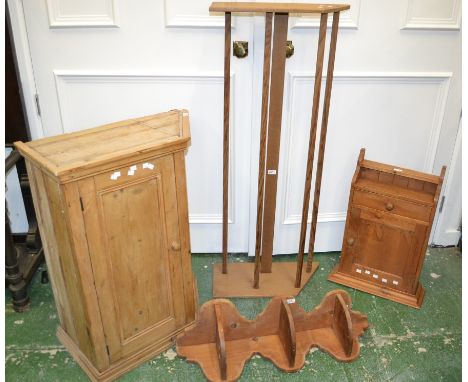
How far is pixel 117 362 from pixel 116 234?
0.54 metres

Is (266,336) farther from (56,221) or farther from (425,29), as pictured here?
(425,29)

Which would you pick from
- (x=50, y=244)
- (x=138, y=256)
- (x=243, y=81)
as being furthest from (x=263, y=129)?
(x=50, y=244)

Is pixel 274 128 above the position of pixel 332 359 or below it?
above

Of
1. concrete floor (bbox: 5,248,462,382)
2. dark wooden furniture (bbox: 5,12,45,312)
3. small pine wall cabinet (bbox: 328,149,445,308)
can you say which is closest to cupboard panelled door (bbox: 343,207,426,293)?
small pine wall cabinet (bbox: 328,149,445,308)

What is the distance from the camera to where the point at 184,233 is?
1.72 meters

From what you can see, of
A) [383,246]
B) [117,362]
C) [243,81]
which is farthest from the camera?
[383,246]

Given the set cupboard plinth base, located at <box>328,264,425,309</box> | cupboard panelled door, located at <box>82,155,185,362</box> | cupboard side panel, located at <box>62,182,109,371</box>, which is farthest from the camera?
cupboard plinth base, located at <box>328,264,425,309</box>

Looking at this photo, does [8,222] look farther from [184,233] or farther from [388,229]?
[388,229]

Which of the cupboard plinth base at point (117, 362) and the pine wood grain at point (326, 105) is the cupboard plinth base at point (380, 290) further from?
the cupboard plinth base at point (117, 362)

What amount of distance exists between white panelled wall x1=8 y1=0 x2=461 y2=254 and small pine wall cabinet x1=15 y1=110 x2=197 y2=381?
12.2 inches

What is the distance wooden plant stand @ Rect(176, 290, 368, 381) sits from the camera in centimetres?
177

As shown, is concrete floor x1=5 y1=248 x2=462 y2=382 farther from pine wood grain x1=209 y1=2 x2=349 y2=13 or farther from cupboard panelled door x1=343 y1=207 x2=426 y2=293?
pine wood grain x1=209 y1=2 x2=349 y2=13

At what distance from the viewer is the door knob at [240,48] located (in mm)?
1916

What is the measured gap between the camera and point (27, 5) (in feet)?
5.98
